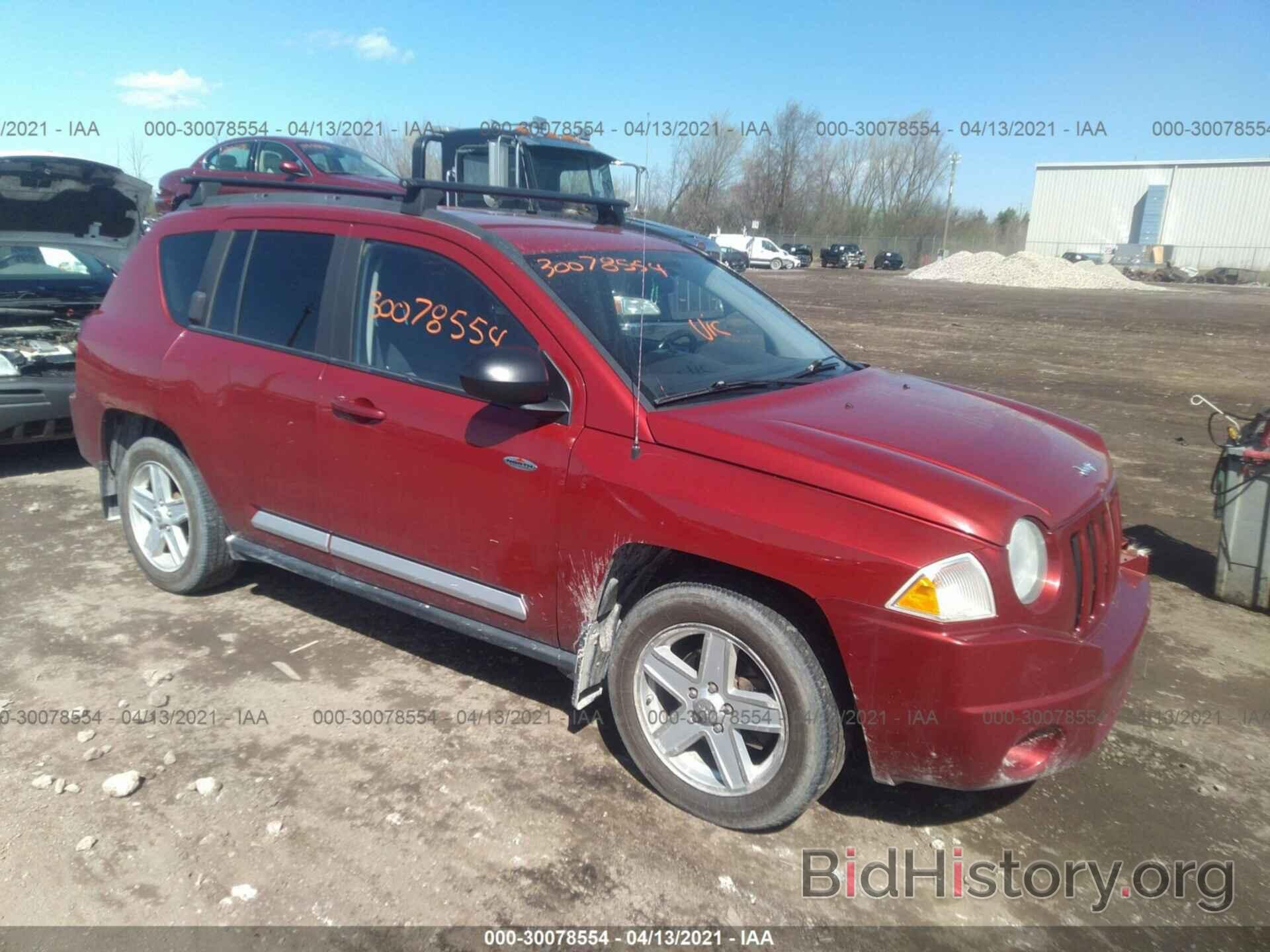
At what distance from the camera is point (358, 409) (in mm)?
3598

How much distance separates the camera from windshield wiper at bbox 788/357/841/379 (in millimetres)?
Answer: 3775

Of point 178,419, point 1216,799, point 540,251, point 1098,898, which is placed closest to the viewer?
point 1098,898

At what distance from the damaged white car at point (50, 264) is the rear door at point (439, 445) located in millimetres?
3644

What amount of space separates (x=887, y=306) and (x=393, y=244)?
2231 cm

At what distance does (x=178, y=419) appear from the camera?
171 inches

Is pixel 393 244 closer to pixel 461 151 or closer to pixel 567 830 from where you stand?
pixel 567 830

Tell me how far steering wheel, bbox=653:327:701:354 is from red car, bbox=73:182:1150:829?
2cm

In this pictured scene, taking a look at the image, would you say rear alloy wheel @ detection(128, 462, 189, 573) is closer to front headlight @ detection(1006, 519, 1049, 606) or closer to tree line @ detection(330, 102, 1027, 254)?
front headlight @ detection(1006, 519, 1049, 606)

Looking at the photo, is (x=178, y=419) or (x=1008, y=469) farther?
(x=178, y=419)

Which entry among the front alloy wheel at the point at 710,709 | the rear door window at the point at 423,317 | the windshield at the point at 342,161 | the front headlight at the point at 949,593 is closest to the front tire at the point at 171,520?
the rear door window at the point at 423,317

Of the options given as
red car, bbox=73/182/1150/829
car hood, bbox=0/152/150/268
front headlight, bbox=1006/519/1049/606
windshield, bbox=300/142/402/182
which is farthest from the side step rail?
windshield, bbox=300/142/402/182

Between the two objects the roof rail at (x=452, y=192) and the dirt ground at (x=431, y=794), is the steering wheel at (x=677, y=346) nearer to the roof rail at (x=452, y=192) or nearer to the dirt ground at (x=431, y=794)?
the roof rail at (x=452, y=192)

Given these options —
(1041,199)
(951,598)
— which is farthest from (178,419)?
(1041,199)

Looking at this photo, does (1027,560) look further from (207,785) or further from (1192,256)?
(1192,256)
